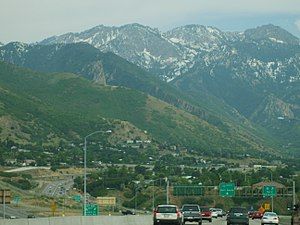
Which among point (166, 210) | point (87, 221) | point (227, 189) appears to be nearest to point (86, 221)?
point (87, 221)

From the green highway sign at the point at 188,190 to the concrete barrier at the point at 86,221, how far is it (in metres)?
89.6

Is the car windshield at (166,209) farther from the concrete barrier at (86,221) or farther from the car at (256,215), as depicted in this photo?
the car at (256,215)

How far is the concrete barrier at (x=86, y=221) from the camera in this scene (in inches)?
1709

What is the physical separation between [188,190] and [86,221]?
4402 inches

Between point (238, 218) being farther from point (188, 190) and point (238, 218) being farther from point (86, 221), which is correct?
point (188, 190)

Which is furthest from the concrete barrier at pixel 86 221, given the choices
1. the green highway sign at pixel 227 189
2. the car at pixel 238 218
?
the green highway sign at pixel 227 189

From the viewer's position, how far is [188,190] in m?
167

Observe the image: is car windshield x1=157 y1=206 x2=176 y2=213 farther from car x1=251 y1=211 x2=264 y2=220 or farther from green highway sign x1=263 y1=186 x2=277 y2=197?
green highway sign x1=263 y1=186 x2=277 y2=197

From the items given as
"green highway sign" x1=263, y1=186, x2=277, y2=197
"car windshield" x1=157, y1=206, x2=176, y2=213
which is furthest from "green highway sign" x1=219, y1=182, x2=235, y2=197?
"car windshield" x1=157, y1=206, x2=176, y2=213

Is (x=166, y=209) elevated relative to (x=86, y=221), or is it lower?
elevated

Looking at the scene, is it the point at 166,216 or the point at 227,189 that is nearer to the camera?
the point at 166,216

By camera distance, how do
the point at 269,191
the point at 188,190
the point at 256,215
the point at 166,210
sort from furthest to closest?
the point at 188,190
the point at 269,191
the point at 256,215
the point at 166,210

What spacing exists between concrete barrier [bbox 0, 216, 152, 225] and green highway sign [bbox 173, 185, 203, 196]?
89566 mm

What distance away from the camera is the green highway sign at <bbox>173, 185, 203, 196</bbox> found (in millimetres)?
164750
